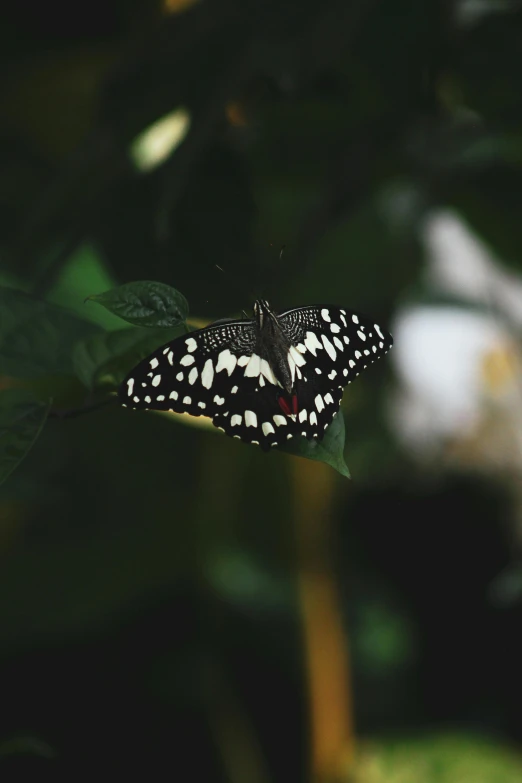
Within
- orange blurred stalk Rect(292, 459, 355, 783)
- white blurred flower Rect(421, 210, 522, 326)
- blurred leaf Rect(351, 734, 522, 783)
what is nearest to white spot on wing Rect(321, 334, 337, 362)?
white blurred flower Rect(421, 210, 522, 326)

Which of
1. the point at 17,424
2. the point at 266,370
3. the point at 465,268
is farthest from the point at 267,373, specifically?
the point at 465,268

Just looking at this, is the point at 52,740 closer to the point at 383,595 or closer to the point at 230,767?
the point at 230,767

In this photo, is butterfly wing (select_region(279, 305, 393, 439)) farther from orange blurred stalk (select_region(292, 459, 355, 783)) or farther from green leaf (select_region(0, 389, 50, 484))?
orange blurred stalk (select_region(292, 459, 355, 783))

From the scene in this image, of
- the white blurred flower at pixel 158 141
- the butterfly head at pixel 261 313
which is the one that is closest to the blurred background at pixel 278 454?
the white blurred flower at pixel 158 141

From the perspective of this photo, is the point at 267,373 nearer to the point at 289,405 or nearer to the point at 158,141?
the point at 289,405

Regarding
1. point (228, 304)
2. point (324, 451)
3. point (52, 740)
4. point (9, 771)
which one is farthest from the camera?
point (52, 740)

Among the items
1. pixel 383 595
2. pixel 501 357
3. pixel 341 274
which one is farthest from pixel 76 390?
pixel 383 595

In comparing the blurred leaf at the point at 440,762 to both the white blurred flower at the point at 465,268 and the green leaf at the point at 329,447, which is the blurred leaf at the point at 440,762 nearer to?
the white blurred flower at the point at 465,268
